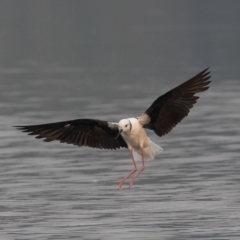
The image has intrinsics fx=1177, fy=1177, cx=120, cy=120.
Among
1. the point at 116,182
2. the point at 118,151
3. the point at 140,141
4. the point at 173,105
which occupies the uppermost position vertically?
the point at 118,151

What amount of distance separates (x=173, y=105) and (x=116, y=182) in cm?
230

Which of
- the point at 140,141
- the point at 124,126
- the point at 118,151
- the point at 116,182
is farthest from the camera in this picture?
the point at 118,151

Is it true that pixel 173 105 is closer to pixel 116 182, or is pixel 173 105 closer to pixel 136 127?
pixel 136 127

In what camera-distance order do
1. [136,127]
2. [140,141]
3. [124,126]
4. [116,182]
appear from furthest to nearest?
1. [116,182]
2. [140,141]
3. [136,127]
4. [124,126]

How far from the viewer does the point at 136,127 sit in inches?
516

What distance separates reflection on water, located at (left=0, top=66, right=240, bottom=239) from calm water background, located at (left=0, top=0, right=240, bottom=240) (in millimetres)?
15

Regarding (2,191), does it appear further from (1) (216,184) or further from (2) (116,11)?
(2) (116,11)

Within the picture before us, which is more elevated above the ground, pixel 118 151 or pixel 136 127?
pixel 118 151

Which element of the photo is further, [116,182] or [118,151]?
[118,151]

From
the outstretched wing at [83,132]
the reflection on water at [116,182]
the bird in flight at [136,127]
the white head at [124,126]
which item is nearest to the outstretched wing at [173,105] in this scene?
the bird in flight at [136,127]

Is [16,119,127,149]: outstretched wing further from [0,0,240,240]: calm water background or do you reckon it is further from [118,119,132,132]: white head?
[0,0,240,240]: calm water background

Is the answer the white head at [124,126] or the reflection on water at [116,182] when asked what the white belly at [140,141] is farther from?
the reflection on water at [116,182]

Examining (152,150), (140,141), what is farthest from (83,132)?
(152,150)

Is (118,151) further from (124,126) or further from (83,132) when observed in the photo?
(124,126)
